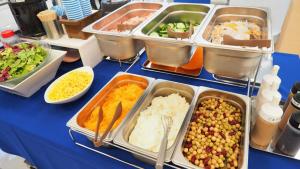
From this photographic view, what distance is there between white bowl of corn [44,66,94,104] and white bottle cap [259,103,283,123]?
0.79 metres

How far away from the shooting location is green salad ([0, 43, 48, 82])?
114 centimetres

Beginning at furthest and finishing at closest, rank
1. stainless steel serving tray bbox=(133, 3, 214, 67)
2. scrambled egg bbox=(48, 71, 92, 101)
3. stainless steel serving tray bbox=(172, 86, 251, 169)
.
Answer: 1. scrambled egg bbox=(48, 71, 92, 101)
2. stainless steel serving tray bbox=(133, 3, 214, 67)
3. stainless steel serving tray bbox=(172, 86, 251, 169)

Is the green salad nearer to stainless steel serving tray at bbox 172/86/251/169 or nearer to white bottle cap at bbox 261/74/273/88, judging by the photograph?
stainless steel serving tray at bbox 172/86/251/169

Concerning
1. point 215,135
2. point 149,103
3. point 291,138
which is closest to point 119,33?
point 149,103

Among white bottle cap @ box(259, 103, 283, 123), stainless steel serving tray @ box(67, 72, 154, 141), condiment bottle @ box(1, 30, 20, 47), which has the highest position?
condiment bottle @ box(1, 30, 20, 47)

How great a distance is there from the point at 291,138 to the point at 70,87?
3.23 feet

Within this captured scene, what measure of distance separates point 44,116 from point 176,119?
661mm

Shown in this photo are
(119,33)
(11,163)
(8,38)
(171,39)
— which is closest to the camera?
(171,39)

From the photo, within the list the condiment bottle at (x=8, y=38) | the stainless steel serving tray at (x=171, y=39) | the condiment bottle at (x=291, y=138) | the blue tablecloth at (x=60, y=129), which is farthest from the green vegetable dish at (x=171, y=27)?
the condiment bottle at (x=8, y=38)

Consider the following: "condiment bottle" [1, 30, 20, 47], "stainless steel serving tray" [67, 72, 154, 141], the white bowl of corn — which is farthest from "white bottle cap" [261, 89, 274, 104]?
"condiment bottle" [1, 30, 20, 47]

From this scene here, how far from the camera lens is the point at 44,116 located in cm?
104

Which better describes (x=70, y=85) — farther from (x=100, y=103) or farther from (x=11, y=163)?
(x=11, y=163)

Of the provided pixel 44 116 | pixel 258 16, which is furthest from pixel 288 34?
pixel 44 116

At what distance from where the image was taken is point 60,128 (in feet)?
3.16
